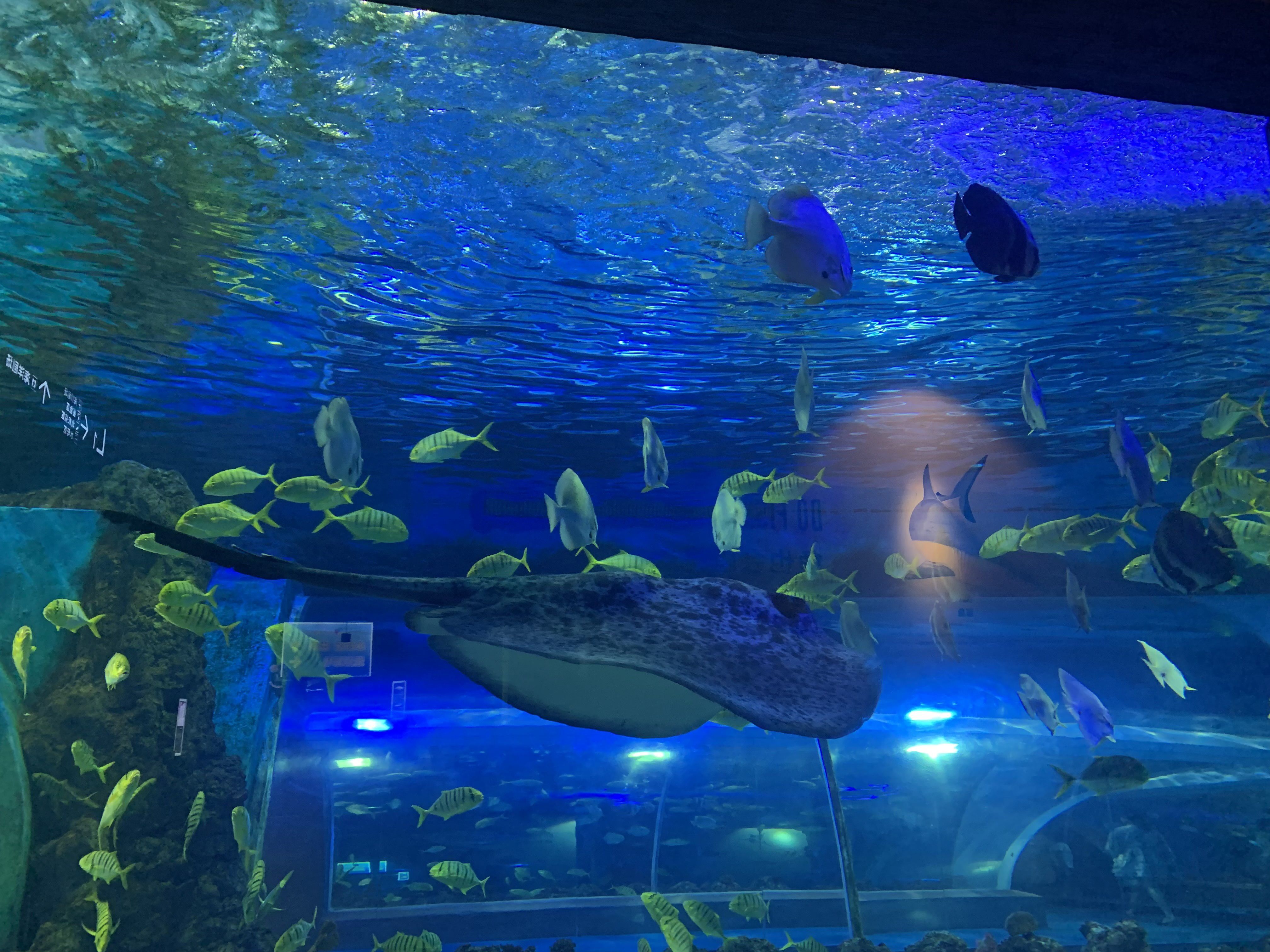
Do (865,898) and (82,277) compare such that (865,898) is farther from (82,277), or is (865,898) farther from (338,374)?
(82,277)

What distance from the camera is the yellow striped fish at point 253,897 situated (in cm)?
941

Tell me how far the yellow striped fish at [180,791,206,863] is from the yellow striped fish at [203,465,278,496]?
13.0ft

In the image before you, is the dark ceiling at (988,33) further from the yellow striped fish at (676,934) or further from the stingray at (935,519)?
the yellow striped fish at (676,934)

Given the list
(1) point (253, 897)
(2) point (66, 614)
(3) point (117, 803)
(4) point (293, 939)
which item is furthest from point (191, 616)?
(1) point (253, 897)

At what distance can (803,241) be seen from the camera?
394cm

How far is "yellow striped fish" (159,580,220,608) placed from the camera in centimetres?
727

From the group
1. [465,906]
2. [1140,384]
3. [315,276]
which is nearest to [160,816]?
[465,906]

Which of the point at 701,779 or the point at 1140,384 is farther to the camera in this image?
the point at 1140,384

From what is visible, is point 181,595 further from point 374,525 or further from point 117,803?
point 117,803

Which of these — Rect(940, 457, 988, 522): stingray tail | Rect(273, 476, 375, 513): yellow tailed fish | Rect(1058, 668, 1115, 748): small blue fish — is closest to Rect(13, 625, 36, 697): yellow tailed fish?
Rect(273, 476, 375, 513): yellow tailed fish

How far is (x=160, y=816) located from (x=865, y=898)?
11.8 metres

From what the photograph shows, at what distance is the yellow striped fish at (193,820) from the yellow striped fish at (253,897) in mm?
1026

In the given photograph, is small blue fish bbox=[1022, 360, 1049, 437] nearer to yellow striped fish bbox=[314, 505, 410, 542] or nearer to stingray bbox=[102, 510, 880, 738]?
stingray bbox=[102, 510, 880, 738]

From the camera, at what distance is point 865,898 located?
41.4 feet
